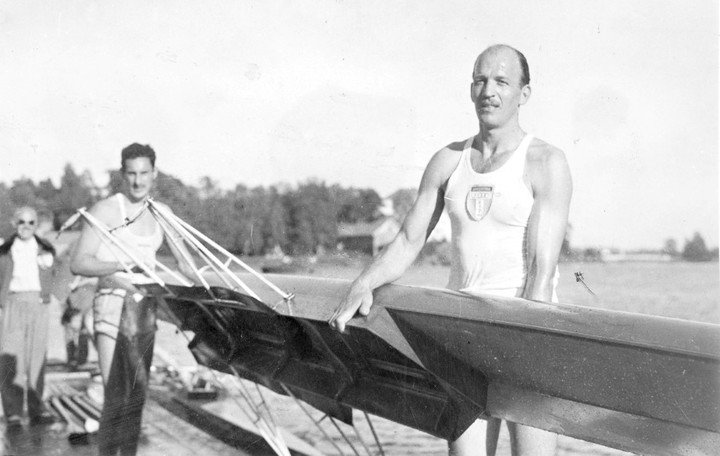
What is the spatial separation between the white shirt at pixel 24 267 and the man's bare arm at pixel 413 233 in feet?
14.2

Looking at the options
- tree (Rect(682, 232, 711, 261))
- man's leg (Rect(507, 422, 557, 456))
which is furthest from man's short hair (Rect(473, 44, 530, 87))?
tree (Rect(682, 232, 711, 261))

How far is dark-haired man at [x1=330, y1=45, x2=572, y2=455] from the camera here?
254 centimetres

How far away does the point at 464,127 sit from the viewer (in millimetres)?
3668

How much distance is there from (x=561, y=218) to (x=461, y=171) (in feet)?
1.26

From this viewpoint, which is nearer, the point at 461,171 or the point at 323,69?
the point at 461,171

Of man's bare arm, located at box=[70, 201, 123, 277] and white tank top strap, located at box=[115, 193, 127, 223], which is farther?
white tank top strap, located at box=[115, 193, 127, 223]

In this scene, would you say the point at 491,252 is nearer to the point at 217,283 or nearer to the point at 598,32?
the point at 598,32

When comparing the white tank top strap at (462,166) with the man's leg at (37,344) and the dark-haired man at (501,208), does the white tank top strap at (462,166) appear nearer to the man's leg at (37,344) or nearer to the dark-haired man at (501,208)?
the dark-haired man at (501,208)

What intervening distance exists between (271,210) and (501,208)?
320 centimetres

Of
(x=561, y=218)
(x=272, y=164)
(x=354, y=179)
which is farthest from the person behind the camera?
(x=272, y=164)

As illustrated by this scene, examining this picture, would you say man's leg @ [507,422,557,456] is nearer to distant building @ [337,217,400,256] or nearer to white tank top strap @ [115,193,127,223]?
white tank top strap @ [115,193,127,223]

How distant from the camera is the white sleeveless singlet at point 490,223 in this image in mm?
2570

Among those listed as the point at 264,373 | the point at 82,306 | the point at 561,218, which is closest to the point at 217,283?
the point at 264,373

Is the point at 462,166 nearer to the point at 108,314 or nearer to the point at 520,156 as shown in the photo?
the point at 520,156
